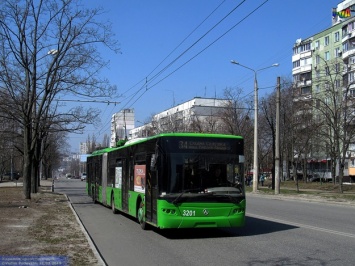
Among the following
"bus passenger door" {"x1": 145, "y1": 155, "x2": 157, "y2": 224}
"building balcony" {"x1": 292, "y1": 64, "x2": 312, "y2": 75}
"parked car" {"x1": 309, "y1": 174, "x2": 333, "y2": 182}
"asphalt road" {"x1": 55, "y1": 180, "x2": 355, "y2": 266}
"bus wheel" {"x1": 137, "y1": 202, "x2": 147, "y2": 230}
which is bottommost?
"parked car" {"x1": 309, "y1": 174, "x2": 333, "y2": 182}

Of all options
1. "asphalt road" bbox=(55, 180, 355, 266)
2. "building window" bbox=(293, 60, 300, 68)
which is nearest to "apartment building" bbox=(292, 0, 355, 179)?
"building window" bbox=(293, 60, 300, 68)

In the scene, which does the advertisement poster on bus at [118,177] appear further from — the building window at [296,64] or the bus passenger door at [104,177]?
the building window at [296,64]

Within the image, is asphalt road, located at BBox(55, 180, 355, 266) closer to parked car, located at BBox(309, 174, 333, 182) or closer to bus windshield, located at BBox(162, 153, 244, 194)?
bus windshield, located at BBox(162, 153, 244, 194)

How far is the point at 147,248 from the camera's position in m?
9.91

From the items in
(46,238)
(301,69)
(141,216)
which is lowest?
(46,238)

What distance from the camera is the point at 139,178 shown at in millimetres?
13500

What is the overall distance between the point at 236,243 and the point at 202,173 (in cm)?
194

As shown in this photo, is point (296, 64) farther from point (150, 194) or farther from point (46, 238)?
point (46, 238)

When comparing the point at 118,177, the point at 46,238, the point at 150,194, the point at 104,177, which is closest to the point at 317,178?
the point at 104,177

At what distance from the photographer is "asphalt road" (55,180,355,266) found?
8406 millimetres

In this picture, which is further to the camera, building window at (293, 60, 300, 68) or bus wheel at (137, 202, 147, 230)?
building window at (293, 60, 300, 68)

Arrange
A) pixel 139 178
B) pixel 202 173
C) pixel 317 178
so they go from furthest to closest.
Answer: pixel 317 178
pixel 139 178
pixel 202 173

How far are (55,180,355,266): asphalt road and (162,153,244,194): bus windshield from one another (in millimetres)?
1306

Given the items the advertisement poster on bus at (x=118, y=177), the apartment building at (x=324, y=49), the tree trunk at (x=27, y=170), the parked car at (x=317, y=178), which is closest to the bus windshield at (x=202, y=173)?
the advertisement poster on bus at (x=118, y=177)
